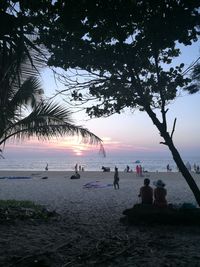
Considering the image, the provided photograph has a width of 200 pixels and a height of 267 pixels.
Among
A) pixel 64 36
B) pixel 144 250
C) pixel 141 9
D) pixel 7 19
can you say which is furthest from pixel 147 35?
pixel 144 250

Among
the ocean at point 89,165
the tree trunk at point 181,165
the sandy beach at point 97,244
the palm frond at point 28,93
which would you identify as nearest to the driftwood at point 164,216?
the sandy beach at point 97,244

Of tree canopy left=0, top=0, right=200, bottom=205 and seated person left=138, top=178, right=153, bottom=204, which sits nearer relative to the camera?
tree canopy left=0, top=0, right=200, bottom=205

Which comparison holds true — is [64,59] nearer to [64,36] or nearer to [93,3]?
[64,36]

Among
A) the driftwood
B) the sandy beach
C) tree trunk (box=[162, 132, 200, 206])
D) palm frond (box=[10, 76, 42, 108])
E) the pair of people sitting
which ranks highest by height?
palm frond (box=[10, 76, 42, 108])

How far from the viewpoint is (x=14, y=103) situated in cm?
856

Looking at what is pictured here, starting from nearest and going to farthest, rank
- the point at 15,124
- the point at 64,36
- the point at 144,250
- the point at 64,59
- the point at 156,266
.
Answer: the point at 156,266, the point at 144,250, the point at 64,36, the point at 64,59, the point at 15,124

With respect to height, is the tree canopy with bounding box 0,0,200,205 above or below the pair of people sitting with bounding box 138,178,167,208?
above

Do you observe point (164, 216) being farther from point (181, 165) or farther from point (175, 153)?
point (175, 153)

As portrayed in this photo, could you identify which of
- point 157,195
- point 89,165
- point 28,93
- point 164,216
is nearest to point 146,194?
point 157,195

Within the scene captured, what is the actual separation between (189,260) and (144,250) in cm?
78

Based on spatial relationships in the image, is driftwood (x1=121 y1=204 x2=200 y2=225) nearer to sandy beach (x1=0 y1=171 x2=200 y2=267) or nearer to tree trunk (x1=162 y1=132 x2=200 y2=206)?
sandy beach (x1=0 y1=171 x2=200 y2=267)

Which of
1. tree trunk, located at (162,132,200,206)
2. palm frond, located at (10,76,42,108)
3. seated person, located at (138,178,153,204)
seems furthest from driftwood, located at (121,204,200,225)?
palm frond, located at (10,76,42,108)

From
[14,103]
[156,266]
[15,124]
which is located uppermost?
[14,103]

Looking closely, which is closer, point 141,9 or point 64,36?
point 141,9
